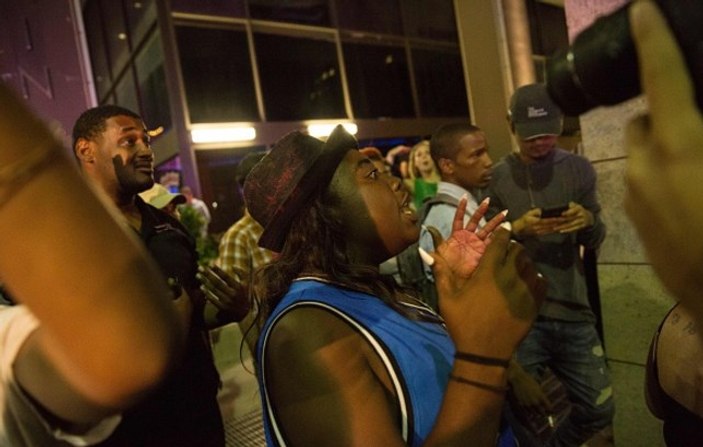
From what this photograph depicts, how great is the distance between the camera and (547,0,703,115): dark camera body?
1.78 ft

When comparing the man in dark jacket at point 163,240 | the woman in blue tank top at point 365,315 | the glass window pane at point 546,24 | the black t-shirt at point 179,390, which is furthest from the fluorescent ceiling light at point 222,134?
the woman in blue tank top at point 365,315

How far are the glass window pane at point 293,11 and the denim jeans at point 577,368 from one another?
11.5 meters

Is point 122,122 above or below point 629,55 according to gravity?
above

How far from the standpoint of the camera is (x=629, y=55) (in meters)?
0.60

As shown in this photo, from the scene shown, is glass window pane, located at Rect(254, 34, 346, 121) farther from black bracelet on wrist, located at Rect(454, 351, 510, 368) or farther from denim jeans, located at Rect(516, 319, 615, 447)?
black bracelet on wrist, located at Rect(454, 351, 510, 368)

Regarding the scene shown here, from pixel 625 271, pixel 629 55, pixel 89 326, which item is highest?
pixel 629 55

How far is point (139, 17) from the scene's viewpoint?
40.9ft

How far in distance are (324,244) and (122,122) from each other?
1721 mm

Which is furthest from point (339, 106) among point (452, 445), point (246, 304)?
point (452, 445)

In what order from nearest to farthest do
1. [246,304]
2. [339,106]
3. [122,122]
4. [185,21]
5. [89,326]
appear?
[89,326], [246,304], [122,122], [185,21], [339,106]

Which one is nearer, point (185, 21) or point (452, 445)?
point (452, 445)

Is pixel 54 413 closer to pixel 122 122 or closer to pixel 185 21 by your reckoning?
pixel 122 122

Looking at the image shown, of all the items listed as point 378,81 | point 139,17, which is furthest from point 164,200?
point 378,81

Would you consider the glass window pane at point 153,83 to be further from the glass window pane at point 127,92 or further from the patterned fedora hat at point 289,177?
the patterned fedora hat at point 289,177
